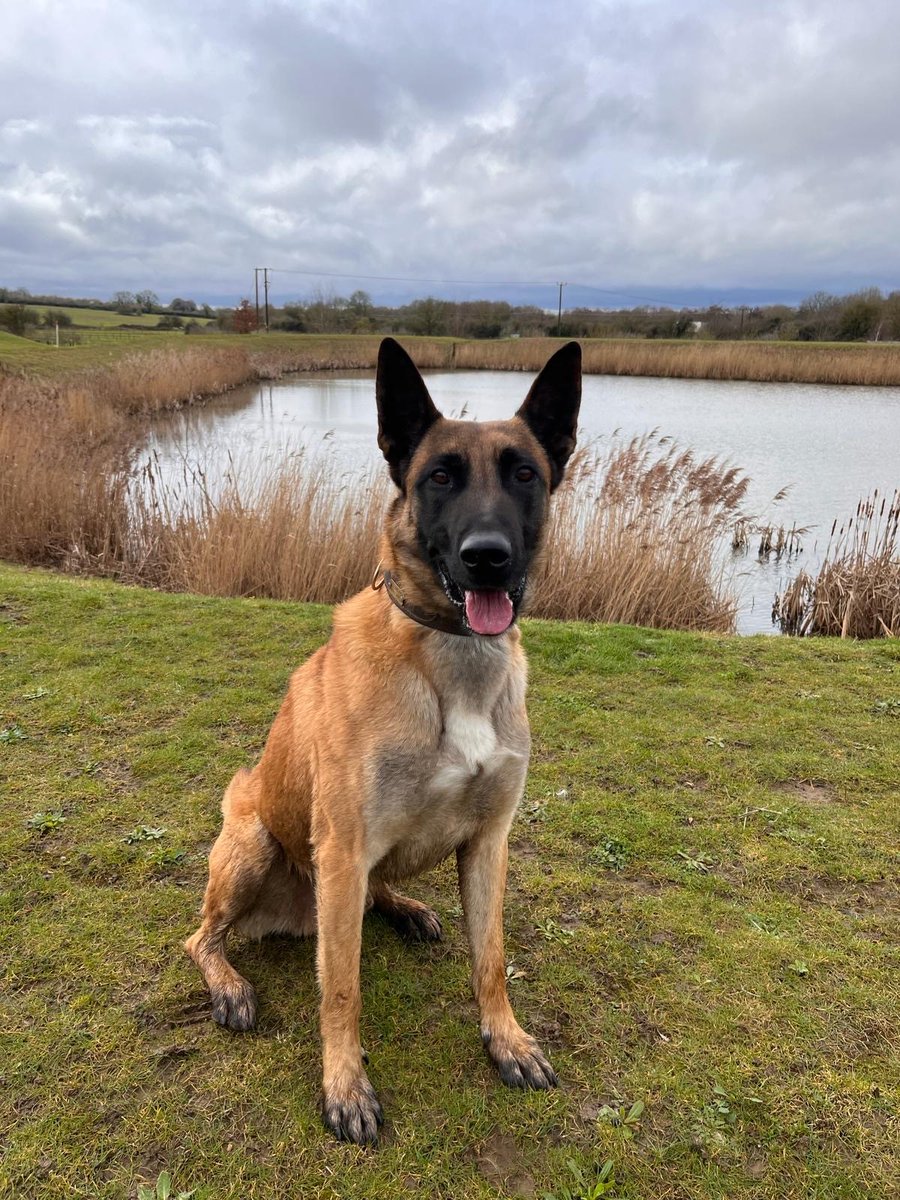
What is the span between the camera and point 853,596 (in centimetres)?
798

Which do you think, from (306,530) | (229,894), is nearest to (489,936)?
(229,894)

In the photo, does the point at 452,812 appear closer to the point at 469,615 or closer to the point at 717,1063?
the point at 469,615

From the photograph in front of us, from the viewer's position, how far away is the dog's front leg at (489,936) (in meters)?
2.49

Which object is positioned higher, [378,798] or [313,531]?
[378,798]

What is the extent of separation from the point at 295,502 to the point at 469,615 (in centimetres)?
679

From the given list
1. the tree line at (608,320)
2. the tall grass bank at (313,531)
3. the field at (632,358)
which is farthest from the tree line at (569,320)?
the tall grass bank at (313,531)

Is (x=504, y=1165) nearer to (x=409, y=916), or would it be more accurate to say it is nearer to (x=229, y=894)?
(x=409, y=916)

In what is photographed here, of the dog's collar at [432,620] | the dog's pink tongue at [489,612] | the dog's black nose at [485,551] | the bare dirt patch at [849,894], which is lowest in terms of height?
the bare dirt patch at [849,894]

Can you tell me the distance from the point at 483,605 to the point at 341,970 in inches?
50.0

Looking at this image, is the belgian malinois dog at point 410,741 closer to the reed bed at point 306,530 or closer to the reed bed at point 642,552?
the reed bed at point 306,530

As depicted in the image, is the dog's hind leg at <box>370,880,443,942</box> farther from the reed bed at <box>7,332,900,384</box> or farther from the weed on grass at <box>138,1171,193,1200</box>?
the reed bed at <box>7,332,900,384</box>

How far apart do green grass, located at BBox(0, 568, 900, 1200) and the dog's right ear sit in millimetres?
2000

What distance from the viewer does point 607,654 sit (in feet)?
19.9

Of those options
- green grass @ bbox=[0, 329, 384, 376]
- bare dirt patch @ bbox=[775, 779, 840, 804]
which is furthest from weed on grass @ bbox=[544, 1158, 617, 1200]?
green grass @ bbox=[0, 329, 384, 376]
